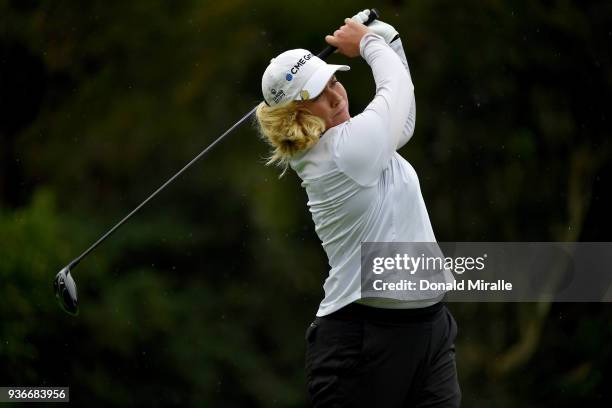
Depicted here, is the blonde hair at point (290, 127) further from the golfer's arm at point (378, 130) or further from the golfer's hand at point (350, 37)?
the golfer's hand at point (350, 37)

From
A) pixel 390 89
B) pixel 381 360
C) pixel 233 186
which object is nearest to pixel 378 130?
pixel 390 89

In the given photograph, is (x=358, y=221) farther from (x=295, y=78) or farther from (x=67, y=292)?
(x=67, y=292)

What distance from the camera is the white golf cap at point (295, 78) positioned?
2580mm

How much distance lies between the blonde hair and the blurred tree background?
3.47 metres

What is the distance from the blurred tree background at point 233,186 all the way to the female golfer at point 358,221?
3.47 m

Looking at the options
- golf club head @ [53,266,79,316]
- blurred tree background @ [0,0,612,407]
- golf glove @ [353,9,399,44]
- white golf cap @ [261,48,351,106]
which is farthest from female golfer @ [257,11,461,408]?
blurred tree background @ [0,0,612,407]

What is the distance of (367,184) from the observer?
8.34 ft

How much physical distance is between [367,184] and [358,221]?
0.33ft

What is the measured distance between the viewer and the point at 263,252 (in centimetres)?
655

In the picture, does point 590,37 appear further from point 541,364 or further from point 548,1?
point 541,364

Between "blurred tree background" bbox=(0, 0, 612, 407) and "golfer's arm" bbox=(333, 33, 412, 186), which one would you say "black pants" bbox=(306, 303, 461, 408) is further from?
"blurred tree background" bbox=(0, 0, 612, 407)

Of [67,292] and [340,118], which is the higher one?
[340,118]

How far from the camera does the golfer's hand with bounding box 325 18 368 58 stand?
8.92 feet

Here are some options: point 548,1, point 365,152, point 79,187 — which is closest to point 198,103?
point 79,187
